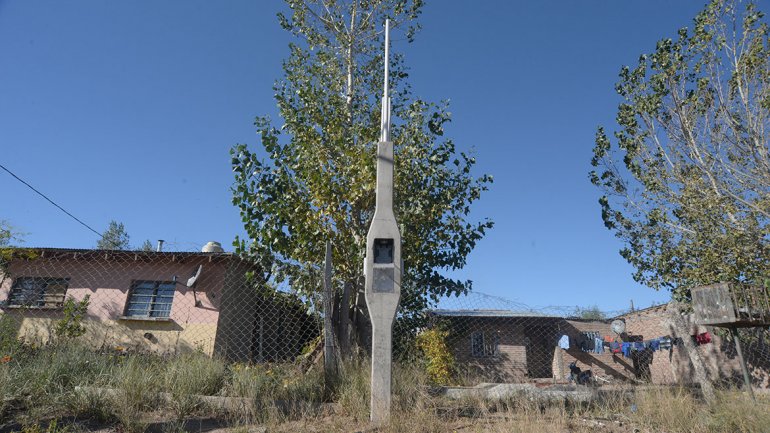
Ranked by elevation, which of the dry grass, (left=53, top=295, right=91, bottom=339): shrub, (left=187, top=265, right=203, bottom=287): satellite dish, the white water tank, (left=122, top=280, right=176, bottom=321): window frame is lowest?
the dry grass

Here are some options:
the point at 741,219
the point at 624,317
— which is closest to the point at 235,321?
the point at 741,219

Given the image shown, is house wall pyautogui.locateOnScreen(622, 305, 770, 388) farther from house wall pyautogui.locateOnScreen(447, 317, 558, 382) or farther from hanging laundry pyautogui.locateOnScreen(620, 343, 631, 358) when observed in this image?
house wall pyautogui.locateOnScreen(447, 317, 558, 382)

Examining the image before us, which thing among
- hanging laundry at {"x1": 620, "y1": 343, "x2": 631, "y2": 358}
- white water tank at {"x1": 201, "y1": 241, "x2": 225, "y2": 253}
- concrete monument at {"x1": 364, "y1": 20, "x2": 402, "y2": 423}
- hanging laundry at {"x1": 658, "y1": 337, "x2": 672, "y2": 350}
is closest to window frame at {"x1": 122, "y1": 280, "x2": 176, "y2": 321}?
white water tank at {"x1": 201, "y1": 241, "x2": 225, "y2": 253}

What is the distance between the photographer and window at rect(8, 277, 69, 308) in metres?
11.1

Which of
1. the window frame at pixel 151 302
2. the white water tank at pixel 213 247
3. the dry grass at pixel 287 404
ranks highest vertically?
the white water tank at pixel 213 247

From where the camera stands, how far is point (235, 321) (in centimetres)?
1158

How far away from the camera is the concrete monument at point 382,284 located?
13.1 ft

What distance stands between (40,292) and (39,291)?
1.7 inches

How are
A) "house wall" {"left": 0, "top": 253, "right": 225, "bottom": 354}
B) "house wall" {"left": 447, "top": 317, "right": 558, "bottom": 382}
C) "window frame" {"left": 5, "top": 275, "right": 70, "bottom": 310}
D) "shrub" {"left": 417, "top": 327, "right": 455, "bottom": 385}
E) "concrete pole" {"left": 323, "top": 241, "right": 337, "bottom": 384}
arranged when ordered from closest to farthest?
"concrete pole" {"left": 323, "top": 241, "right": 337, "bottom": 384} < "house wall" {"left": 0, "top": 253, "right": 225, "bottom": 354} < "window frame" {"left": 5, "top": 275, "right": 70, "bottom": 310} < "shrub" {"left": 417, "top": 327, "right": 455, "bottom": 385} < "house wall" {"left": 447, "top": 317, "right": 558, "bottom": 382}

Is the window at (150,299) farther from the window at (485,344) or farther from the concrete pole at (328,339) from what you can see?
the window at (485,344)

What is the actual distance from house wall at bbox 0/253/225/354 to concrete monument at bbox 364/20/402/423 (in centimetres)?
783

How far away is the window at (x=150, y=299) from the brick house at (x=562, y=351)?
24.6 ft

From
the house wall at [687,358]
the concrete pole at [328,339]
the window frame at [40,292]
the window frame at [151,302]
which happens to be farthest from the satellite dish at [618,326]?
the window frame at [40,292]

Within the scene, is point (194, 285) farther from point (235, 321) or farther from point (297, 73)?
point (297, 73)
